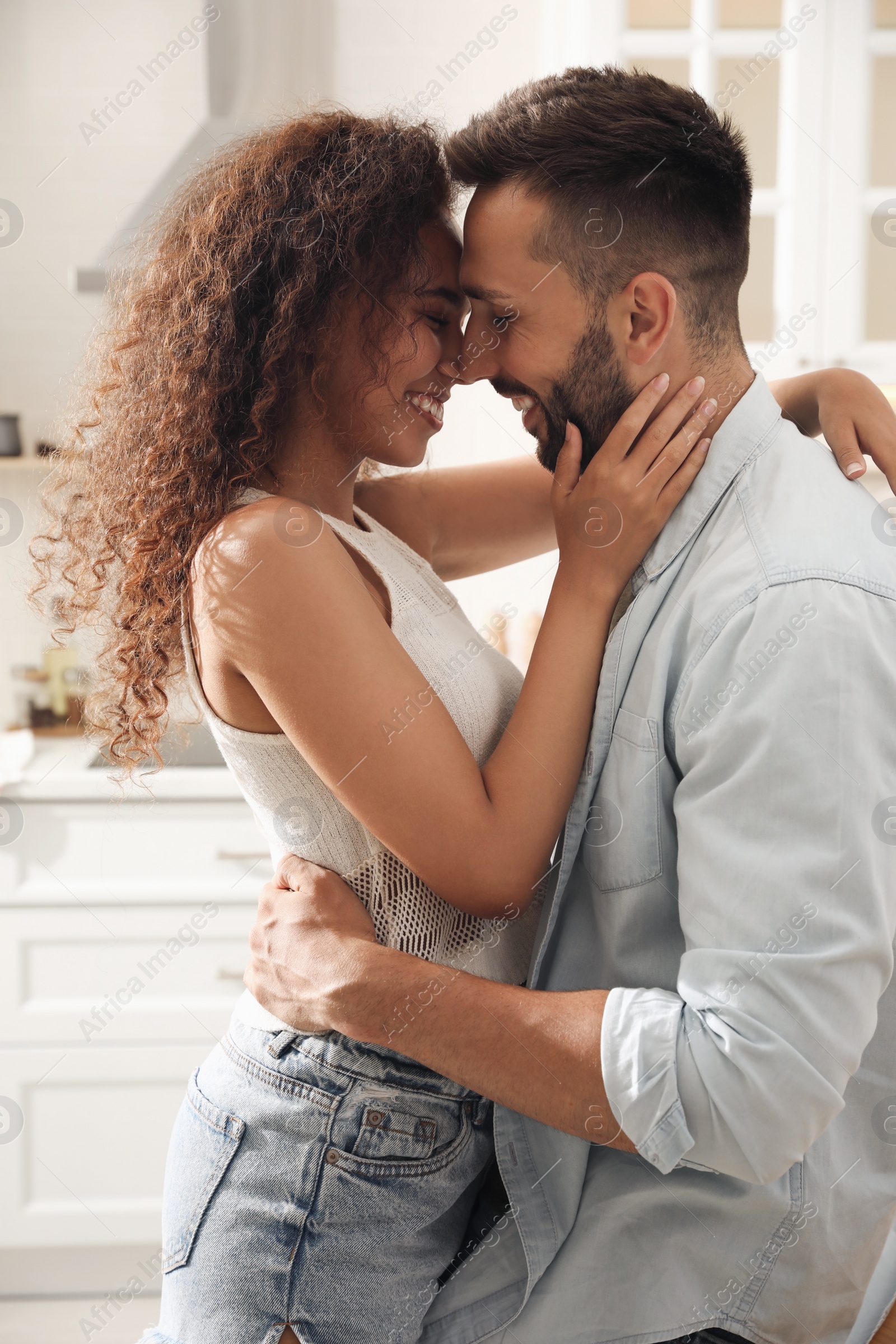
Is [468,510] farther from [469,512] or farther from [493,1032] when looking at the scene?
[493,1032]

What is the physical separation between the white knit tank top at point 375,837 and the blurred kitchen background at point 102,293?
3.39ft

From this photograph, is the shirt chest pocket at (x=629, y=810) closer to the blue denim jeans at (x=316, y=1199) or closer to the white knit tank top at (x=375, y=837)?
the white knit tank top at (x=375, y=837)

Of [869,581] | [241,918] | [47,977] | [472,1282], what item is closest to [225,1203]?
[472,1282]

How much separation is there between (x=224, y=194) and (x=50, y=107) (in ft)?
5.93

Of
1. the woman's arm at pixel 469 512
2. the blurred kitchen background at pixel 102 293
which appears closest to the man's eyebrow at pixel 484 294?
the woman's arm at pixel 469 512

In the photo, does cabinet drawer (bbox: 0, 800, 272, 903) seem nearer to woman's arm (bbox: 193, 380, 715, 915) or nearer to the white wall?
the white wall

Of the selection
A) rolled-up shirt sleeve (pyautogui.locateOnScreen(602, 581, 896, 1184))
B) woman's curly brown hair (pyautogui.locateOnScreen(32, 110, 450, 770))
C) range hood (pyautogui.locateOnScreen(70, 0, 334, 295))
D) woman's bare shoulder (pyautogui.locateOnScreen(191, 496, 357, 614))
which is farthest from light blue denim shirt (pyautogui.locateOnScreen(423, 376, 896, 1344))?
range hood (pyautogui.locateOnScreen(70, 0, 334, 295))

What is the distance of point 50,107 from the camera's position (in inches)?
91.2

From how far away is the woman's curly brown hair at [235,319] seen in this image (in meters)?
0.86

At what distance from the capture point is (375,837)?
82 cm

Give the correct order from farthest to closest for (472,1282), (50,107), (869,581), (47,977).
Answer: (50,107) → (47,977) → (472,1282) → (869,581)

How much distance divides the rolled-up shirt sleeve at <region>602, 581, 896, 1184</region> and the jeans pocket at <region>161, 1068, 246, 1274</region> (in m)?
0.34

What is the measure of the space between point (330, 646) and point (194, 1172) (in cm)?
45

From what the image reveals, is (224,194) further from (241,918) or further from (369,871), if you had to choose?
(241,918)
